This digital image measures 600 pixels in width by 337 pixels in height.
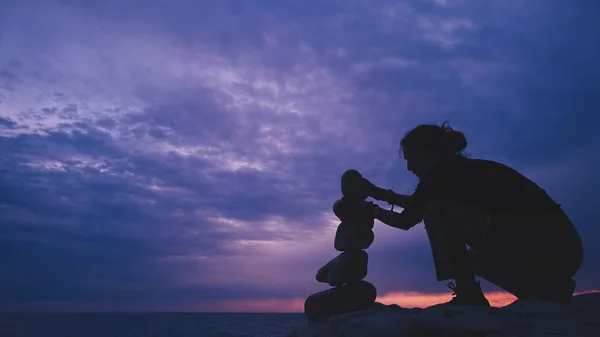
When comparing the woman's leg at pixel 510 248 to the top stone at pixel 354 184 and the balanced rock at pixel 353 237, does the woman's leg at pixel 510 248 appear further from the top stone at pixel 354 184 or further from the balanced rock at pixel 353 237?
the balanced rock at pixel 353 237

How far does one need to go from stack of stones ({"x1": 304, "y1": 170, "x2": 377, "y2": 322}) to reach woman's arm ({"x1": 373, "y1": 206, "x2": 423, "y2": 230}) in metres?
0.77

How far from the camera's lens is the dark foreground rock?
350 centimetres

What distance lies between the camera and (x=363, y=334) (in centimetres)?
399

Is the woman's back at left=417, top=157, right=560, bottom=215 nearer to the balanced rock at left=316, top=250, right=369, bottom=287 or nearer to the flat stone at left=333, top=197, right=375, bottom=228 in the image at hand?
the flat stone at left=333, top=197, right=375, bottom=228

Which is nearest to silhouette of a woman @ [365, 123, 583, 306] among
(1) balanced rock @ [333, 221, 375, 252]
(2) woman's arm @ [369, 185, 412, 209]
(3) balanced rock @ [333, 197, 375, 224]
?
(2) woman's arm @ [369, 185, 412, 209]

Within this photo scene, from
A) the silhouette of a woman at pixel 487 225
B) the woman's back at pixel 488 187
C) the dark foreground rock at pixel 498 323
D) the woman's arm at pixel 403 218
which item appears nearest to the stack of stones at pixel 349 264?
the woman's arm at pixel 403 218

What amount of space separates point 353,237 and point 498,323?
376 cm

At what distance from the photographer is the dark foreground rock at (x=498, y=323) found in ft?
11.5

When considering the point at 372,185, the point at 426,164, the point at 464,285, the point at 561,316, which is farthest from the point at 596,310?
the point at 372,185

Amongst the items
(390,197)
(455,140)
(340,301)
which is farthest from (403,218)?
(340,301)

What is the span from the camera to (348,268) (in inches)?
286

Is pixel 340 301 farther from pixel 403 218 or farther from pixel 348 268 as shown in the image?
pixel 403 218

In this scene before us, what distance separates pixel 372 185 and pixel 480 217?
6.52 ft

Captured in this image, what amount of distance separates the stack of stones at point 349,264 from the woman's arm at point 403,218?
0.77 metres
